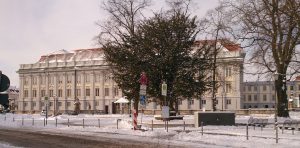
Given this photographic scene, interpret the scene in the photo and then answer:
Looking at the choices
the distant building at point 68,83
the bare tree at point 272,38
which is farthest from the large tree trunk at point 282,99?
the distant building at point 68,83

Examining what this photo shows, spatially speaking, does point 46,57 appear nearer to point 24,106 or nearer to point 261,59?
point 24,106

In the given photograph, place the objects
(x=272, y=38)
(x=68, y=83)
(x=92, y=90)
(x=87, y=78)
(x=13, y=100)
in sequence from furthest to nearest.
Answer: (x=13, y=100) < (x=68, y=83) < (x=87, y=78) < (x=92, y=90) < (x=272, y=38)

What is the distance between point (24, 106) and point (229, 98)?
205ft

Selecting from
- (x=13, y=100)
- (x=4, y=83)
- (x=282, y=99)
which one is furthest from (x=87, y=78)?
(x=282, y=99)

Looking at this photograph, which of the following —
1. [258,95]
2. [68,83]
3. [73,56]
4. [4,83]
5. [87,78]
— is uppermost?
[73,56]

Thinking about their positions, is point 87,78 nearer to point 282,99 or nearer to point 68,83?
point 68,83

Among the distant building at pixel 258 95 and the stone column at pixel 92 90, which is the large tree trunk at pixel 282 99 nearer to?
the stone column at pixel 92 90

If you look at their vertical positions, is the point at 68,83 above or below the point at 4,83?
above

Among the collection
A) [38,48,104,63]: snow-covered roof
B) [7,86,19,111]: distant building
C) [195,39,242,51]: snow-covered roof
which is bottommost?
[7,86,19,111]: distant building

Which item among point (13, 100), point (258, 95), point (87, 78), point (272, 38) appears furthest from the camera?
point (258, 95)

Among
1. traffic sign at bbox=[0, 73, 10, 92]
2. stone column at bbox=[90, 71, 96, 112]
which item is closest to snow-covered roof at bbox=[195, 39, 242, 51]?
traffic sign at bbox=[0, 73, 10, 92]

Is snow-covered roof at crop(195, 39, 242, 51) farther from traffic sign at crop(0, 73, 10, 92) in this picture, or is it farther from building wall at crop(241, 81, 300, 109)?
building wall at crop(241, 81, 300, 109)

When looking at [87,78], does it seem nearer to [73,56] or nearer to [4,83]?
[73,56]

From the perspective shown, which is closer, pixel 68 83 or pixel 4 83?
pixel 4 83
